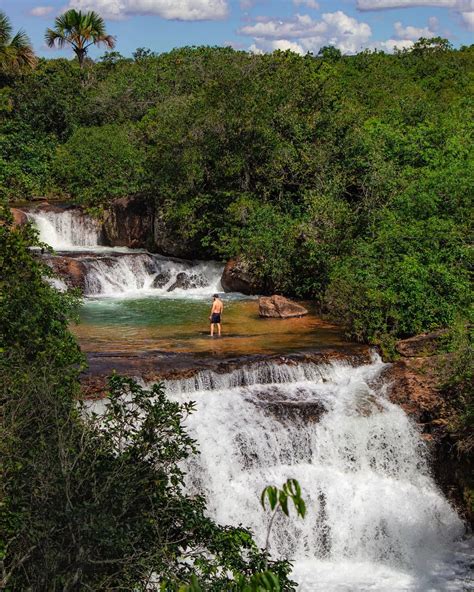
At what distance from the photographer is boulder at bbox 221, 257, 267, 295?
25531mm

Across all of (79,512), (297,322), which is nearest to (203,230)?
(297,322)

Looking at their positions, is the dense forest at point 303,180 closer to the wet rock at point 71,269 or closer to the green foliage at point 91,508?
the wet rock at point 71,269

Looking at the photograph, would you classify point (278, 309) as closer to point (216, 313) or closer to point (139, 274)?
point (216, 313)

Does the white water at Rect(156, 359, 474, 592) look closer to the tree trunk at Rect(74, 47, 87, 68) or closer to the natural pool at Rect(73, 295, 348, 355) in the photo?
the natural pool at Rect(73, 295, 348, 355)

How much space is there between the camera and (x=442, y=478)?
16.0 meters

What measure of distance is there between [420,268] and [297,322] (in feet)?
11.2

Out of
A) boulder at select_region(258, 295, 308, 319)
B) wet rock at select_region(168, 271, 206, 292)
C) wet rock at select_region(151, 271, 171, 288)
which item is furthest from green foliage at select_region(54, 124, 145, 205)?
boulder at select_region(258, 295, 308, 319)

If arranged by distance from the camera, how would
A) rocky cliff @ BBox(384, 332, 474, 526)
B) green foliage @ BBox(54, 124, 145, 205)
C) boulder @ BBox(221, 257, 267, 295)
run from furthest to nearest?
green foliage @ BBox(54, 124, 145, 205) < boulder @ BBox(221, 257, 267, 295) < rocky cliff @ BBox(384, 332, 474, 526)

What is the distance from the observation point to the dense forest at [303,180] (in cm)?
2127

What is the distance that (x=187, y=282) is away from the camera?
87.4 feet

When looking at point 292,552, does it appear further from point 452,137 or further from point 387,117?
point 387,117

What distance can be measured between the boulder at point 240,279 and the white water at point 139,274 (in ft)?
2.26

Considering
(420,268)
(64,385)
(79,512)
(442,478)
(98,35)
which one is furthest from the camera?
(98,35)

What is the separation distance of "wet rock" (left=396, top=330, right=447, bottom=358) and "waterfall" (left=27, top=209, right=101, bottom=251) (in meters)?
14.3
